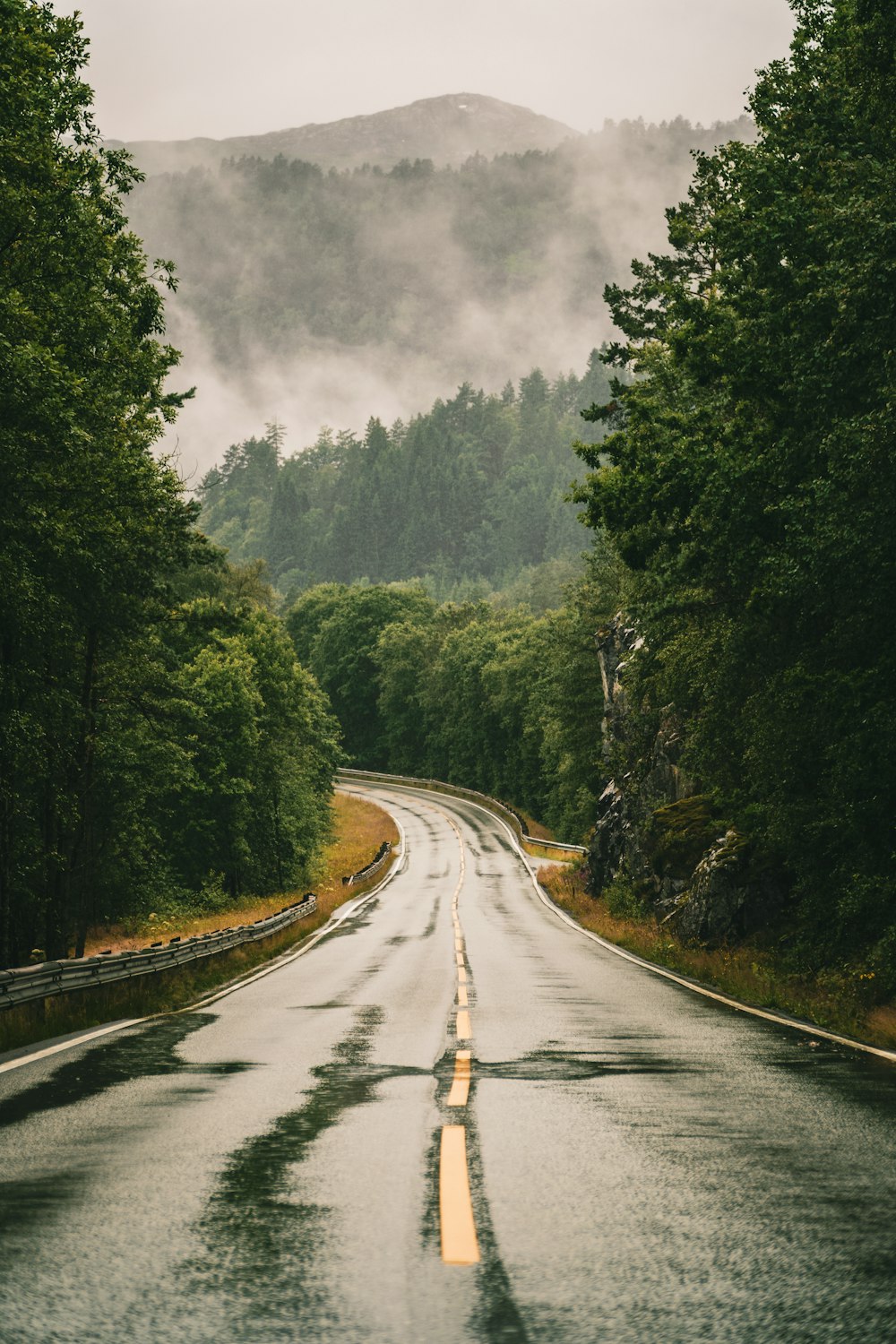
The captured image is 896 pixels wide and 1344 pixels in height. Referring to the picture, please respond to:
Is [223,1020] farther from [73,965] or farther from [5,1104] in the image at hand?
[5,1104]

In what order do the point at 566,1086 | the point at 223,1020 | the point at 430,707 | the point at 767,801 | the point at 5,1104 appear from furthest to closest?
1. the point at 430,707
2. the point at 767,801
3. the point at 223,1020
4. the point at 566,1086
5. the point at 5,1104

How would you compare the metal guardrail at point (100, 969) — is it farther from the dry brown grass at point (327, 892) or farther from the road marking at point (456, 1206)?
the road marking at point (456, 1206)

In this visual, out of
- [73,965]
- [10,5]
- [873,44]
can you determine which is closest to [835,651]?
[873,44]

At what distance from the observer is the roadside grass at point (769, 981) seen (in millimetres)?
13453

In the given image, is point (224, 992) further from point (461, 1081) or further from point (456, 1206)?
point (456, 1206)

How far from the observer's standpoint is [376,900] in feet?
155

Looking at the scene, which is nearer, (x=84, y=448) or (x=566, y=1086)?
(x=566, y=1086)

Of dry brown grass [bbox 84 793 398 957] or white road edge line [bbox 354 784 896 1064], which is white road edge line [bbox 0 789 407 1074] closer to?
dry brown grass [bbox 84 793 398 957]

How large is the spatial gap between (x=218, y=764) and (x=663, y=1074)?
4243cm

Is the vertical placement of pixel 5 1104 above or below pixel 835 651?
below

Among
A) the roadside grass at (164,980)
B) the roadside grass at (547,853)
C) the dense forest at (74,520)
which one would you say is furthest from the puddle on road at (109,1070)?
the roadside grass at (547,853)

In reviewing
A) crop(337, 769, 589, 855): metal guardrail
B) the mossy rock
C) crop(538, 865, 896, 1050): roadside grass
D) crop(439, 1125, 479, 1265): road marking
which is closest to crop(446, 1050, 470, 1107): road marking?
crop(439, 1125, 479, 1265): road marking

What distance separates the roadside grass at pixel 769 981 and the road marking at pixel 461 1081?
14.1 feet

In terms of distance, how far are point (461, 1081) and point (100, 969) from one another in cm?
802
